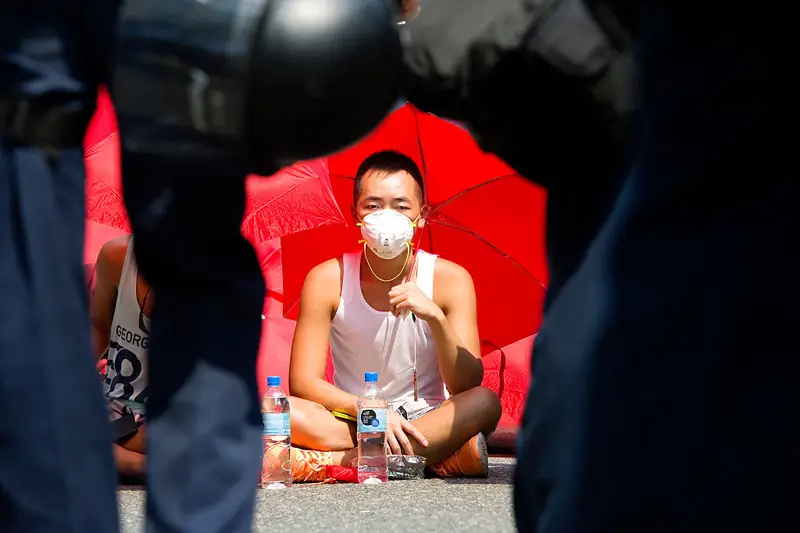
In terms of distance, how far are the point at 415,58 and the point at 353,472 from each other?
2.49 m

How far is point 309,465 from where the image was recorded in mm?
3562

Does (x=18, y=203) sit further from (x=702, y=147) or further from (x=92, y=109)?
(x=702, y=147)

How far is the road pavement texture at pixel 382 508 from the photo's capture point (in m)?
2.59

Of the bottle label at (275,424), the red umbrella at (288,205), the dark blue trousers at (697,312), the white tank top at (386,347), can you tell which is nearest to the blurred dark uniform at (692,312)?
the dark blue trousers at (697,312)

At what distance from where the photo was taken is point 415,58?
1.26m

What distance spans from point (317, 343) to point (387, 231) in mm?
436

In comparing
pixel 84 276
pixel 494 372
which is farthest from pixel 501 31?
pixel 494 372

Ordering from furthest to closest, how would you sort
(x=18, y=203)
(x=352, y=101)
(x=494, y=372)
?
(x=494, y=372)
(x=18, y=203)
(x=352, y=101)

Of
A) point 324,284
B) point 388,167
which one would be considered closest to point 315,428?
point 324,284

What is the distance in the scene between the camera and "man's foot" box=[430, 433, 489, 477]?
3.63 metres

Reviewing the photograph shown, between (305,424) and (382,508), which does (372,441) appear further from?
(382,508)

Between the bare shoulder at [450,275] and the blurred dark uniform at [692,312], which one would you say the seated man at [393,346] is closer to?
the bare shoulder at [450,275]

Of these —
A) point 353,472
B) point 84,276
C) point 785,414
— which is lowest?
point 353,472

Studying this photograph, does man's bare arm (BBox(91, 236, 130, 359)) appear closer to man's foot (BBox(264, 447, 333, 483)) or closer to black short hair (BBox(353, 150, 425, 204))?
man's foot (BBox(264, 447, 333, 483))
